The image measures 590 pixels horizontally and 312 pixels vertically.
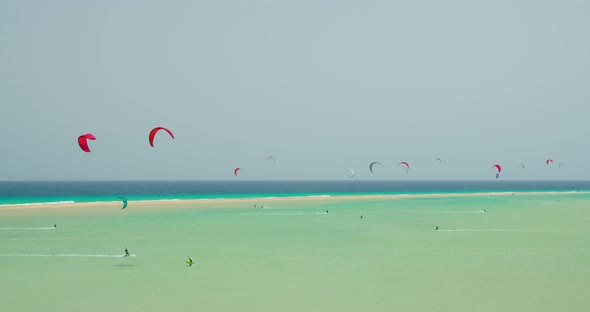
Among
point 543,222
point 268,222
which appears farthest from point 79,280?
point 543,222

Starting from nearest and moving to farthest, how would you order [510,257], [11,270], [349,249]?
[11,270] → [510,257] → [349,249]

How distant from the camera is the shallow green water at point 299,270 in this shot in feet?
33.4

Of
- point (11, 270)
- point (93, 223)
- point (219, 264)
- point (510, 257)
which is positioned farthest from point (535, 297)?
point (93, 223)

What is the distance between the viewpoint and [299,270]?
1365cm

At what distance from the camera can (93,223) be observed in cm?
2908

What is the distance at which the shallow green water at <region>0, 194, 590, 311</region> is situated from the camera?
10180 millimetres

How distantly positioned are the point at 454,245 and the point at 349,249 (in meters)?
3.15

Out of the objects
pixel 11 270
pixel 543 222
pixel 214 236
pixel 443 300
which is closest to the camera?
pixel 443 300

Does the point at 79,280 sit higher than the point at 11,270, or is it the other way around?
the point at 11,270

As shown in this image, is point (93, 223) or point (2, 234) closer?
point (2, 234)

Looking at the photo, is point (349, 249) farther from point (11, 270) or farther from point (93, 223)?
point (93, 223)

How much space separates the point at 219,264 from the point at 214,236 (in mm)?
7589

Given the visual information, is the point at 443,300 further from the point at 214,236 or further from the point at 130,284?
the point at 214,236

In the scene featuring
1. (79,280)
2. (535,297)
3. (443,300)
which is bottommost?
(535,297)
